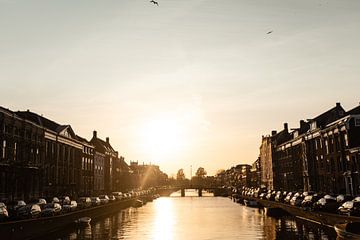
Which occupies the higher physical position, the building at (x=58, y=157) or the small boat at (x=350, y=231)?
the building at (x=58, y=157)

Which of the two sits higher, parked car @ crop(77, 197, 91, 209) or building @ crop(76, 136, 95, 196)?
building @ crop(76, 136, 95, 196)

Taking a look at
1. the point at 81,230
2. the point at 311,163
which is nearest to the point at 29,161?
the point at 81,230

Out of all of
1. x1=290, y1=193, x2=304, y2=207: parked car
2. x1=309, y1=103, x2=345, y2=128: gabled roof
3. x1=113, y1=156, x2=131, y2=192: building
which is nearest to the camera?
x1=290, y1=193, x2=304, y2=207: parked car

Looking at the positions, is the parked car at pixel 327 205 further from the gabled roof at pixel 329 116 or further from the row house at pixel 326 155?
the gabled roof at pixel 329 116

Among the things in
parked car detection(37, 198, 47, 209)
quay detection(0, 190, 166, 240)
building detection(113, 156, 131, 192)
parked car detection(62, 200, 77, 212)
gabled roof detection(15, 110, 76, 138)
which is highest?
gabled roof detection(15, 110, 76, 138)

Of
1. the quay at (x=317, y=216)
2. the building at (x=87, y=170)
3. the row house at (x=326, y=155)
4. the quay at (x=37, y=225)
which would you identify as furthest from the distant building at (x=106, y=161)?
the quay at (x=317, y=216)

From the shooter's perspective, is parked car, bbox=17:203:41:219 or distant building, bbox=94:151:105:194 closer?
parked car, bbox=17:203:41:219

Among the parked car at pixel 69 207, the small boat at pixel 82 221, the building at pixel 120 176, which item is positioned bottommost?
the small boat at pixel 82 221

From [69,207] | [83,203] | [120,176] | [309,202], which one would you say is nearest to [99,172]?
[120,176]

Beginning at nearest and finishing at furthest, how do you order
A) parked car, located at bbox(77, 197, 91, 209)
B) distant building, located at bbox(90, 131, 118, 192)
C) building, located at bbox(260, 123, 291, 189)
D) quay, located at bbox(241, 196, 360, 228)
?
1. quay, located at bbox(241, 196, 360, 228)
2. parked car, located at bbox(77, 197, 91, 209)
3. distant building, located at bbox(90, 131, 118, 192)
4. building, located at bbox(260, 123, 291, 189)

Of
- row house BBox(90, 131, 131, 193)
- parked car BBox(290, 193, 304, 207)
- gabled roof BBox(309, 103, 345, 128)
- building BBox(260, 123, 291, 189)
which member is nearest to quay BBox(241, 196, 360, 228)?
parked car BBox(290, 193, 304, 207)

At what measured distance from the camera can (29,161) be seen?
74.1m

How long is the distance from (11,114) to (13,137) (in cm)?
401

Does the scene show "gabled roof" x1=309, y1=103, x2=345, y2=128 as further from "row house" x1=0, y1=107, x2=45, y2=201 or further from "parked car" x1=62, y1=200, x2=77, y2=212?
"row house" x1=0, y1=107, x2=45, y2=201
